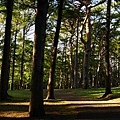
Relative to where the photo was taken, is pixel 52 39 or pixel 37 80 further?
pixel 52 39

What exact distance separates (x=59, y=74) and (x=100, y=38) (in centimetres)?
1871

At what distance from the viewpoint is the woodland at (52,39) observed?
1105 centimetres

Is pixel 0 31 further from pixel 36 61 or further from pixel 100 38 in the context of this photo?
pixel 36 61

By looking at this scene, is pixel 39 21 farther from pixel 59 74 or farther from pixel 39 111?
pixel 59 74

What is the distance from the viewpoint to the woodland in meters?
11.1

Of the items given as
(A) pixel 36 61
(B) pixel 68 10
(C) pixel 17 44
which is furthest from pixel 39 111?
(C) pixel 17 44

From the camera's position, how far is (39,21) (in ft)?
36.5

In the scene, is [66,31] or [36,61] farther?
[66,31]

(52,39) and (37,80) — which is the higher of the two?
(52,39)

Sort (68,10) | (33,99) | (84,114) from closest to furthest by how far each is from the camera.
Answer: (33,99) < (84,114) < (68,10)

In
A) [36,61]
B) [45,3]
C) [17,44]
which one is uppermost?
[17,44]

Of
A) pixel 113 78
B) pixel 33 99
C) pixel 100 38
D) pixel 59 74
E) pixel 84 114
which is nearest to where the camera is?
pixel 33 99

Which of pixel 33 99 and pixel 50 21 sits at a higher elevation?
pixel 50 21

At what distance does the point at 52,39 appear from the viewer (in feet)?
153
